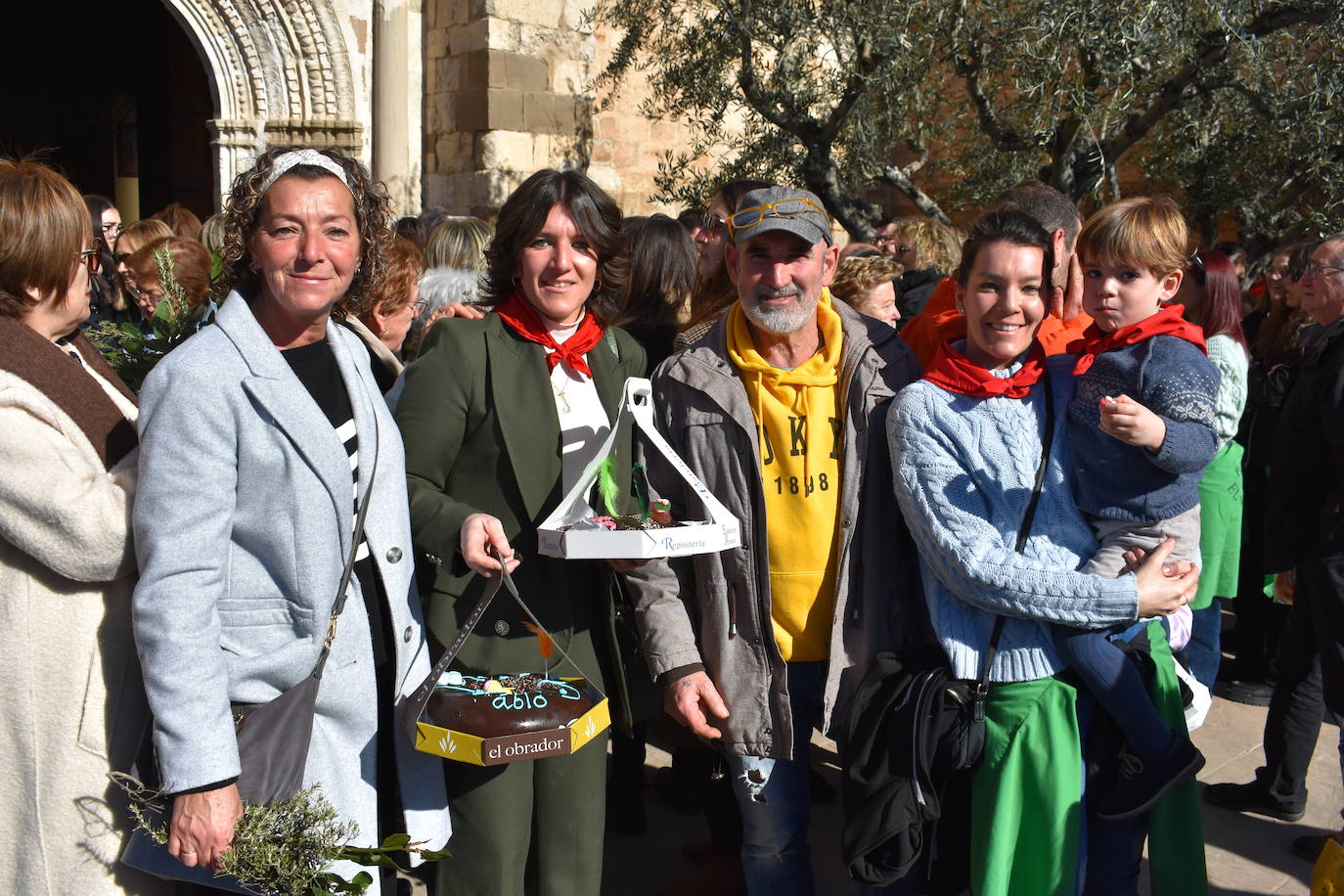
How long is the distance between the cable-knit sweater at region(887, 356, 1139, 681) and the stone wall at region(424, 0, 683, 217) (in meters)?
7.13

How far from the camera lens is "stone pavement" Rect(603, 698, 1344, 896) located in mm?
3721

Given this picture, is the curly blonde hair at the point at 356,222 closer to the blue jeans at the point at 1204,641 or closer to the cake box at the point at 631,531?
the cake box at the point at 631,531

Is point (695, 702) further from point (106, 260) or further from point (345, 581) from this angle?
point (106, 260)

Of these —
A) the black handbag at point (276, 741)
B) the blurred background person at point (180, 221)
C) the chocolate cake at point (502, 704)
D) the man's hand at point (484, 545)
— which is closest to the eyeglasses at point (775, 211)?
the man's hand at point (484, 545)

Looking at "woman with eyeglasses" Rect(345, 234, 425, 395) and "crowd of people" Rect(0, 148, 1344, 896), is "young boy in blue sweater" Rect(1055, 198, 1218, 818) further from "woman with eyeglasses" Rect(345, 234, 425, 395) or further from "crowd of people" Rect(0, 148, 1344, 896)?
"woman with eyeglasses" Rect(345, 234, 425, 395)

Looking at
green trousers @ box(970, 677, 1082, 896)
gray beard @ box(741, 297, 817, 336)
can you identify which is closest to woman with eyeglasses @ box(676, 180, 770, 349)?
gray beard @ box(741, 297, 817, 336)

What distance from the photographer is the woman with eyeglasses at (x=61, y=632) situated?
6.55ft

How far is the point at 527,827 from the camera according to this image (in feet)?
8.29

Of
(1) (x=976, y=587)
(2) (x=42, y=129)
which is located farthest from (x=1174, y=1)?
(2) (x=42, y=129)

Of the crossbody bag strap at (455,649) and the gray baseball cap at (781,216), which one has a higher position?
the gray baseball cap at (781,216)

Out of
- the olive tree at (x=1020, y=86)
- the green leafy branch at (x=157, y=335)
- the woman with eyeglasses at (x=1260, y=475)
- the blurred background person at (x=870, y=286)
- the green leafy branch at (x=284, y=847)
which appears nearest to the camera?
the green leafy branch at (x=284, y=847)

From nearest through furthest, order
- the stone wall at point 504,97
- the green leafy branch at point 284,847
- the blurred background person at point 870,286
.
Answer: the green leafy branch at point 284,847 → the blurred background person at point 870,286 → the stone wall at point 504,97

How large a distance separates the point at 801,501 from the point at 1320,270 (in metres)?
2.48

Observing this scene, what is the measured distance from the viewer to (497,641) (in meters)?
2.51
